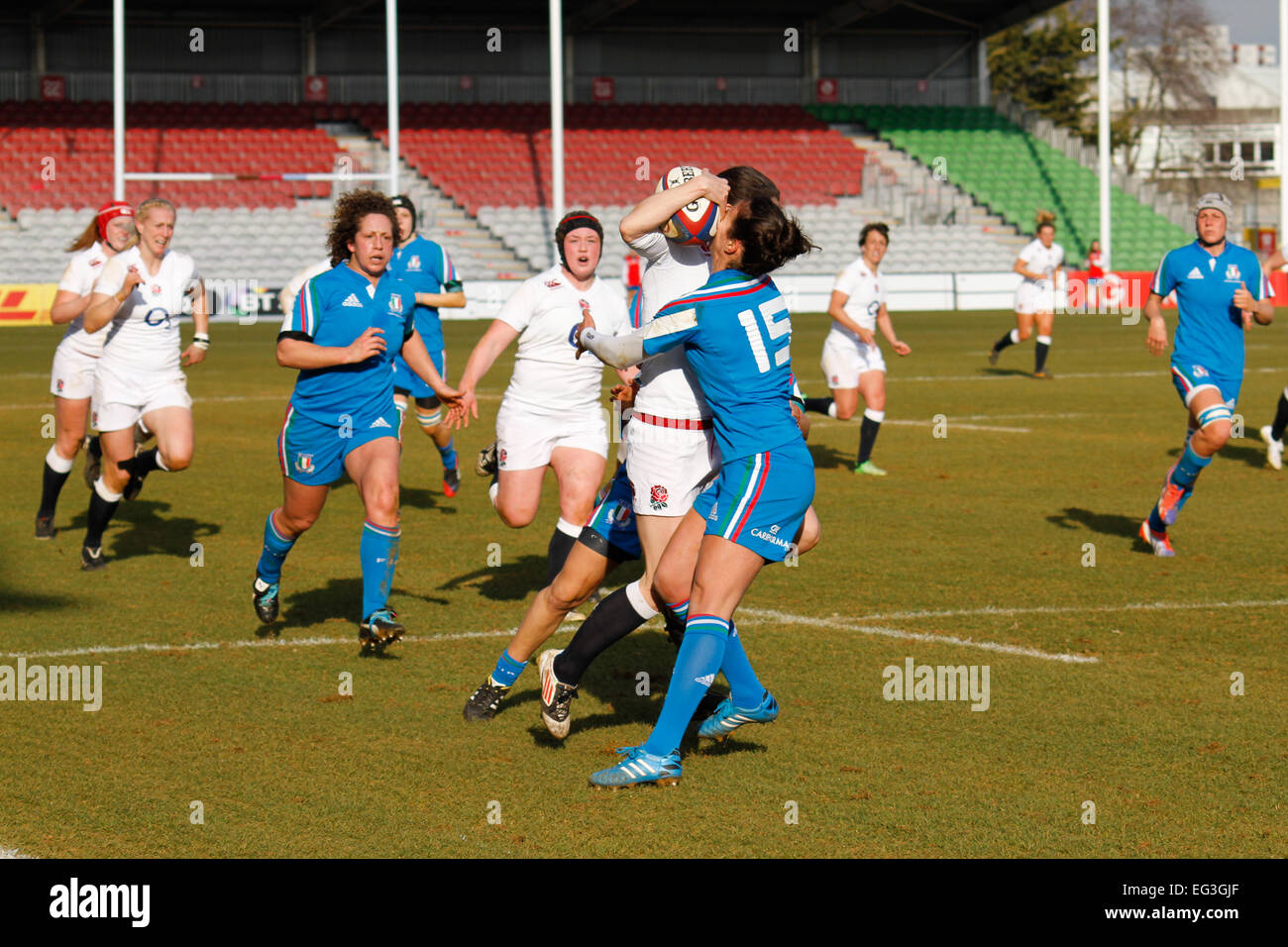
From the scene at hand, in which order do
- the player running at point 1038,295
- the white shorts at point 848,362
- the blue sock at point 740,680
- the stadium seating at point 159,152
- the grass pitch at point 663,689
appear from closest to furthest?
the grass pitch at point 663,689
the blue sock at point 740,680
the white shorts at point 848,362
the player running at point 1038,295
the stadium seating at point 159,152

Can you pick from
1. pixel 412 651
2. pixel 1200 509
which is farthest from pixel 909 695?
pixel 1200 509

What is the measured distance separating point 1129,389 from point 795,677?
14.6 meters

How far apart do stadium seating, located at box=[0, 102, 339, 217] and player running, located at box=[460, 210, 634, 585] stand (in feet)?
121

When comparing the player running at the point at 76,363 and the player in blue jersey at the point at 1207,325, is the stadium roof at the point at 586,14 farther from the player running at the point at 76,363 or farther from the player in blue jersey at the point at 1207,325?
the player in blue jersey at the point at 1207,325

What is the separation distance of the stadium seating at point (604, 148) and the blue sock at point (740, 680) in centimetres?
3980

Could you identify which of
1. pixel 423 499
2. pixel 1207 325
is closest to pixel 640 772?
pixel 1207 325

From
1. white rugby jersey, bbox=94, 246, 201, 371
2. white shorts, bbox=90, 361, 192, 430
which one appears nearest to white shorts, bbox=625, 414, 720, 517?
white shorts, bbox=90, 361, 192, 430

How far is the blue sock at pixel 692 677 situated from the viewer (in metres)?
5.38

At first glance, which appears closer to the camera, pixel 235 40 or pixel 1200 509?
pixel 1200 509

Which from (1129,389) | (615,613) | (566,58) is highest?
(566,58)

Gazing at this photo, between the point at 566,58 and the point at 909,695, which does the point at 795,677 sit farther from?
the point at 566,58

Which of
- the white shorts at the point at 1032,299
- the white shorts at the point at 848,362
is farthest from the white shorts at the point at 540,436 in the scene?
the white shorts at the point at 1032,299

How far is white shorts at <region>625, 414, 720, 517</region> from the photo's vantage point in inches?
230

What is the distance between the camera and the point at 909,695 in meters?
6.64
